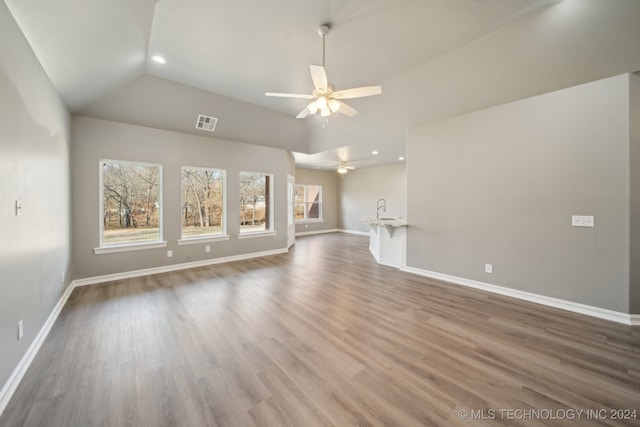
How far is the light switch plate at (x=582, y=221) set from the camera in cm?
287

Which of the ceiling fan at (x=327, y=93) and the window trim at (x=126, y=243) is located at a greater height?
the ceiling fan at (x=327, y=93)

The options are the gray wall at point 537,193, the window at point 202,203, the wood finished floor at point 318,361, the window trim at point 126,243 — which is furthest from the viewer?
the window at point 202,203

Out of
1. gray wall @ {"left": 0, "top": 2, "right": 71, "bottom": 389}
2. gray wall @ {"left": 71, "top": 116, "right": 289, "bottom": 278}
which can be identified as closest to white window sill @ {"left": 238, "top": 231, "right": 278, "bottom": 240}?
gray wall @ {"left": 71, "top": 116, "right": 289, "bottom": 278}

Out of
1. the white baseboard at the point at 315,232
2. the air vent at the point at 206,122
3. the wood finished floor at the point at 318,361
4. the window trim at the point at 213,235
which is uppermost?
the air vent at the point at 206,122

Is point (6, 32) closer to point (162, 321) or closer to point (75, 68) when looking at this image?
point (75, 68)

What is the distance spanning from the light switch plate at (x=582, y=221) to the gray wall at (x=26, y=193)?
556 centimetres

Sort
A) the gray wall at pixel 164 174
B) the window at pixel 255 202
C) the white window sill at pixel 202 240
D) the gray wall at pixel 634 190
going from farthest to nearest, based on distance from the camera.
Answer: the window at pixel 255 202 → the white window sill at pixel 202 240 → the gray wall at pixel 164 174 → the gray wall at pixel 634 190

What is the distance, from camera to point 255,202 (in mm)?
6246

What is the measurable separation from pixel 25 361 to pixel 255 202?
15.1 ft

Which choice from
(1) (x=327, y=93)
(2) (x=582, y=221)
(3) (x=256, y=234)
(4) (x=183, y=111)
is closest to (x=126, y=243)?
(3) (x=256, y=234)

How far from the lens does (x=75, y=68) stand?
274cm

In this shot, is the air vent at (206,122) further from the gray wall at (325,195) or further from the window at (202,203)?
the gray wall at (325,195)

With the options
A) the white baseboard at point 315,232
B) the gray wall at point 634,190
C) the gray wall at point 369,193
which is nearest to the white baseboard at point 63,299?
the white baseboard at point 315,232

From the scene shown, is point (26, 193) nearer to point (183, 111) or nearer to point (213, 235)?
point (183, 111)
